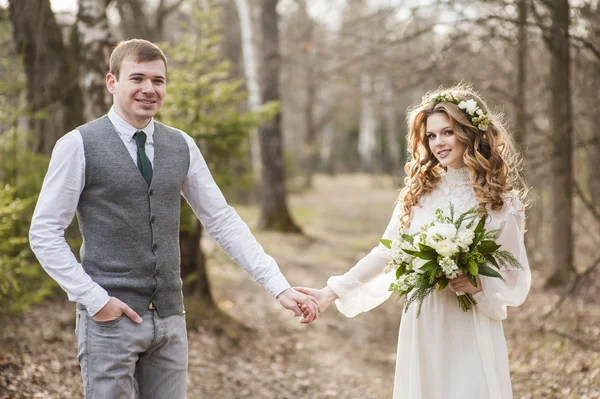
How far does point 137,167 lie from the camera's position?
2.95 meters

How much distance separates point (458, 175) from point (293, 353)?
166 inches

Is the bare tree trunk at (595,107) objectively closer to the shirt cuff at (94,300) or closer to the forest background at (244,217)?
the forest background at (244,217)

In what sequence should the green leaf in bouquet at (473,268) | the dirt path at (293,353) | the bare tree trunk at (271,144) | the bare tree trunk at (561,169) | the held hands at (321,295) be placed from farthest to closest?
the bare tree trunk at (271,144) < the bare tree trunk at (561,169) < the dirt path at (293,353) < the held hands at (321,295) < the green leaf in bouquet at (473,268)

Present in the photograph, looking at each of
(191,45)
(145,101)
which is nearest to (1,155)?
(191,45)

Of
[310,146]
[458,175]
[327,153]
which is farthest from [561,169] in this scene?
[327,153]

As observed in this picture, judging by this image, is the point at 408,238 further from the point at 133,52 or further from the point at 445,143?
the point at 133,52

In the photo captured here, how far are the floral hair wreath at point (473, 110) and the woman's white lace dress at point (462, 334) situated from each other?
27cm

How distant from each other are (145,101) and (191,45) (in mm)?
3867

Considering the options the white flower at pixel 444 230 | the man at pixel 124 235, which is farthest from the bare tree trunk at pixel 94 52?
the white flower at pixel 444 230

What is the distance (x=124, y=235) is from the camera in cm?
290

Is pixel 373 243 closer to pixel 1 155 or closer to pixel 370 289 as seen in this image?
pixel 1 155

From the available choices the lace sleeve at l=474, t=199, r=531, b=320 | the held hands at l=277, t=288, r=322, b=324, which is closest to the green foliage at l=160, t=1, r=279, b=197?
the held hands at l=277, t=288, r=322, b=324

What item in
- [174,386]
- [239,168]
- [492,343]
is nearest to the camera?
[174,386]

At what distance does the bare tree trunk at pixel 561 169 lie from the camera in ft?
28.4
